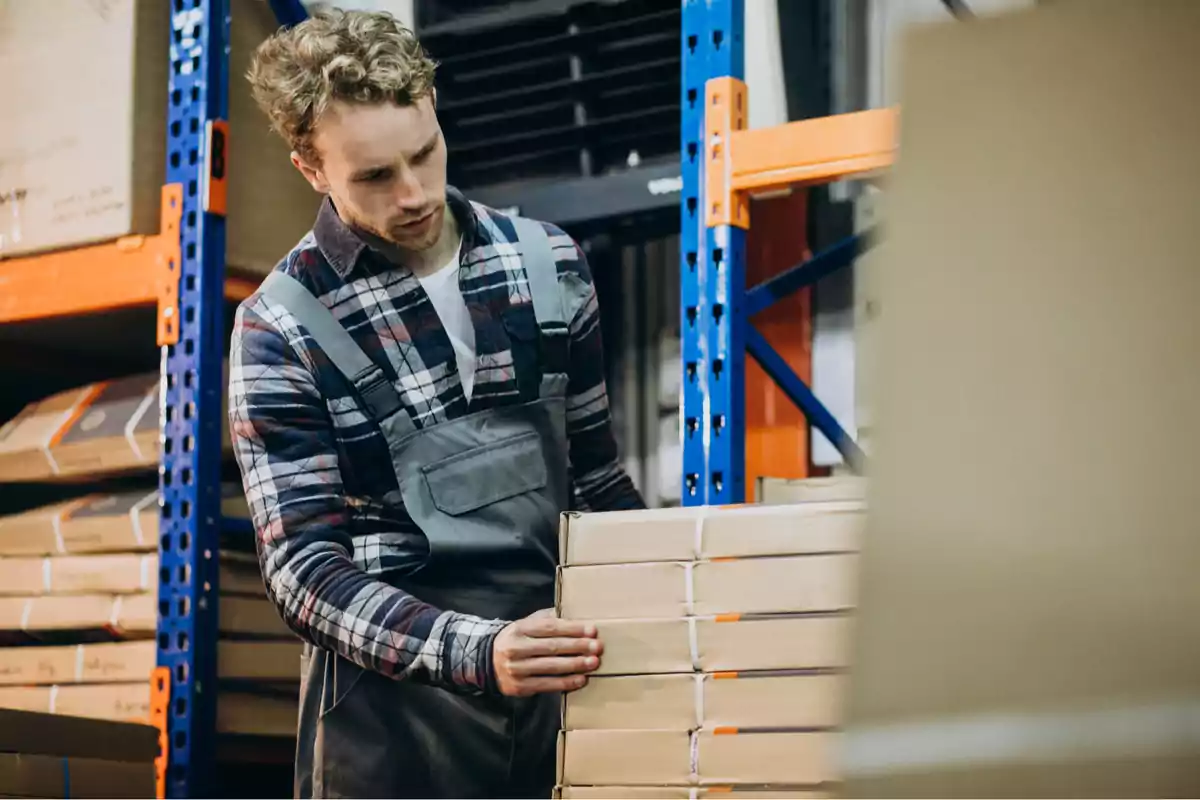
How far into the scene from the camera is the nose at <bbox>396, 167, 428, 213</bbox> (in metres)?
1.32

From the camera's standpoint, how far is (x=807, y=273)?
54.1 inches

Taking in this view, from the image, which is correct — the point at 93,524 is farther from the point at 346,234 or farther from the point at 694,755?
the point at 694,755

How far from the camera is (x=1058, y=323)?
10.8 inches

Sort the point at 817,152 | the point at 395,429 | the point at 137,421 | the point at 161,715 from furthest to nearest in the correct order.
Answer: the point at 137,421 < the point at 161,715 < the point at 395,429 < the point at 817,152

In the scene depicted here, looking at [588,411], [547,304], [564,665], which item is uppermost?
[547,304]

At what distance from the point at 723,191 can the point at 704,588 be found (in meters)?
0.45

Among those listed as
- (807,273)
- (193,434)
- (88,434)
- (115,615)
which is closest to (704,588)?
(807,273)

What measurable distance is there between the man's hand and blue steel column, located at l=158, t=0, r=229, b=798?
0.55m

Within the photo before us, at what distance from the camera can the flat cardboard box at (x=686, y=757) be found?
82cm

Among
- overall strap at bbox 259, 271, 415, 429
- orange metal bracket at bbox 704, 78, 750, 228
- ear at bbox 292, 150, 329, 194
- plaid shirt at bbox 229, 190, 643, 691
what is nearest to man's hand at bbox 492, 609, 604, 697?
plaid shirt at bbox 229, 190, 643, 691

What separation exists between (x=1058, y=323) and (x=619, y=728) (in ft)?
2.16

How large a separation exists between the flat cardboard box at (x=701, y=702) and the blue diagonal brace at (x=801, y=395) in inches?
16.6

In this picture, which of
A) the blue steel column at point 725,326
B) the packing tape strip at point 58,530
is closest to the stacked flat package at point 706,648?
the blue steel column at point 725,326

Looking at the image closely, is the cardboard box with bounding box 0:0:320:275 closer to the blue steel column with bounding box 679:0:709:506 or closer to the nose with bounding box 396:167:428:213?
the nose with bounding box 396:167:428:213
